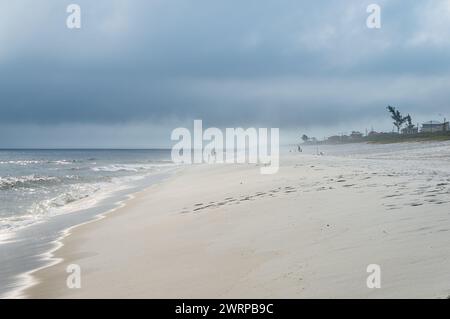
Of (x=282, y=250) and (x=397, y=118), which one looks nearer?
(x=282, y=250)

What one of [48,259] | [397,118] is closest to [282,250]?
[48,259]

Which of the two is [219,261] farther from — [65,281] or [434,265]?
[434,265]

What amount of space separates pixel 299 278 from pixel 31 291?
4428 millimetres

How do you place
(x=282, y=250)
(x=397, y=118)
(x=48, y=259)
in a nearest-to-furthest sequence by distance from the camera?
1. (x=282, y=250)
2. (x=48, y=259)
3. (x=397, y=118)

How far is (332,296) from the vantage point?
4.75 meters

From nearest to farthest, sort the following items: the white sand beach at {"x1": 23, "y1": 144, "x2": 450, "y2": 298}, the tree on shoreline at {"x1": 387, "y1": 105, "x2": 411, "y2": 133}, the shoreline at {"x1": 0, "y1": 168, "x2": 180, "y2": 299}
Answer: the white sand beach at {"x1": 23, "y1": 144, "x2": 450, "y2": 298} → the shoreline at {"x1": 0, "y1": 168, "x2": 180, "y2": 299} → the tree on shoreline at {"x1": 387, "y1": 105, "x2": 411, "y2": 133}

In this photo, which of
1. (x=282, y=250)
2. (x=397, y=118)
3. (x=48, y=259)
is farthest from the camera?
(x=397, y=118)

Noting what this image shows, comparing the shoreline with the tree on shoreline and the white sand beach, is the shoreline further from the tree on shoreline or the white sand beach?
the tree on shoreline

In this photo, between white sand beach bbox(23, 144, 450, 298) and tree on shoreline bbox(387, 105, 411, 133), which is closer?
white sand beach bbox(23, 144, 450, 298)

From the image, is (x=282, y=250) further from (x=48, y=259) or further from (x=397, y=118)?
(x=397, y=118)

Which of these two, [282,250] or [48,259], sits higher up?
[282,250]

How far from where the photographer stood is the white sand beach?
17.1 feet

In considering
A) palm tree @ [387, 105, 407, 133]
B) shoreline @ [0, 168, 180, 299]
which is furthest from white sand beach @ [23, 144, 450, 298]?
palm tree @ [387, 105, 407, 133]

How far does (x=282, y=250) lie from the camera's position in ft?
23.3
